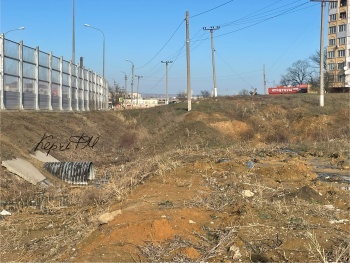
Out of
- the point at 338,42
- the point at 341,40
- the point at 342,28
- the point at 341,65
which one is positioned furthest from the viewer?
the point at 338,42

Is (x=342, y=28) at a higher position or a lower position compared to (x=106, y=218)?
higher

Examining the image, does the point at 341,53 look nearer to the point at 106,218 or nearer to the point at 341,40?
the point at 341,40

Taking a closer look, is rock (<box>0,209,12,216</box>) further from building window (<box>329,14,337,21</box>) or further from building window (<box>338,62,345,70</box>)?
building window (<box>329,14,337,21</box>)

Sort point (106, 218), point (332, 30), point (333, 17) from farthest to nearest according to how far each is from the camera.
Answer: point (333, 17), point (332, 30), point (106, 218)

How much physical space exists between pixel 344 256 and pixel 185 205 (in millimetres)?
3299

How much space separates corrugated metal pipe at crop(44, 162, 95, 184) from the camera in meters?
15.3

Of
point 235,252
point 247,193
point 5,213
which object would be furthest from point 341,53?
point 235,252

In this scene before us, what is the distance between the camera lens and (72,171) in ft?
51.1

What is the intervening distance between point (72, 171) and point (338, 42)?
90.9 metres

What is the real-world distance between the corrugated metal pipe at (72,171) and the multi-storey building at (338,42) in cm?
8046

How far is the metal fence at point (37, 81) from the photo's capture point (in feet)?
68.0

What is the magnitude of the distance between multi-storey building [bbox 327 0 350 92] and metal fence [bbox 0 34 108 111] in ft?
220

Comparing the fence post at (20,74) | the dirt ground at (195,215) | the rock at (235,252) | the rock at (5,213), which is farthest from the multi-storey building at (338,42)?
the rock at (235,252)

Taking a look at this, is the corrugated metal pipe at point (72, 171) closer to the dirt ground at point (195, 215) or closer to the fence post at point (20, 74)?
the dirt ground at point (195, 215)
